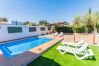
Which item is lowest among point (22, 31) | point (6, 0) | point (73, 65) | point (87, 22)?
point (73, 65)

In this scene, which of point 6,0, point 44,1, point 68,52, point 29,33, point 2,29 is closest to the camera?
point 68,52

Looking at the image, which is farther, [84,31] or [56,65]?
[84,31]

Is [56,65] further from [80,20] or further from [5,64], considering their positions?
[80,20]

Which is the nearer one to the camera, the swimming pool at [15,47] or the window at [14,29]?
the swimming pool at [15,47]

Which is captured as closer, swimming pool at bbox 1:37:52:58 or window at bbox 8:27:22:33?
swimming pool at bbox 1:37:52:58

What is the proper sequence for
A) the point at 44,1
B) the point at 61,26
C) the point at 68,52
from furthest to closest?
1. the point at 61,26
2. the point at 44,1
3. the point at 68,52

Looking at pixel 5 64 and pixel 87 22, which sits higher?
pixel 87 22

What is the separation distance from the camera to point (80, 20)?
111ft

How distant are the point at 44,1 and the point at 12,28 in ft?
36.2

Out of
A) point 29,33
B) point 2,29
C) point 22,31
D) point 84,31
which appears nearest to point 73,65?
point 2,29

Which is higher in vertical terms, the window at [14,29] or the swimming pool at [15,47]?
the window at [14,29]

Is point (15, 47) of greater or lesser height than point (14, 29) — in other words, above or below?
below

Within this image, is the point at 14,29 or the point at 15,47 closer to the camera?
the point at 15,47

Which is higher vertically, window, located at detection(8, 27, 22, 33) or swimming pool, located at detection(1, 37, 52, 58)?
window, located at detection(8, 27, 22, 33)
